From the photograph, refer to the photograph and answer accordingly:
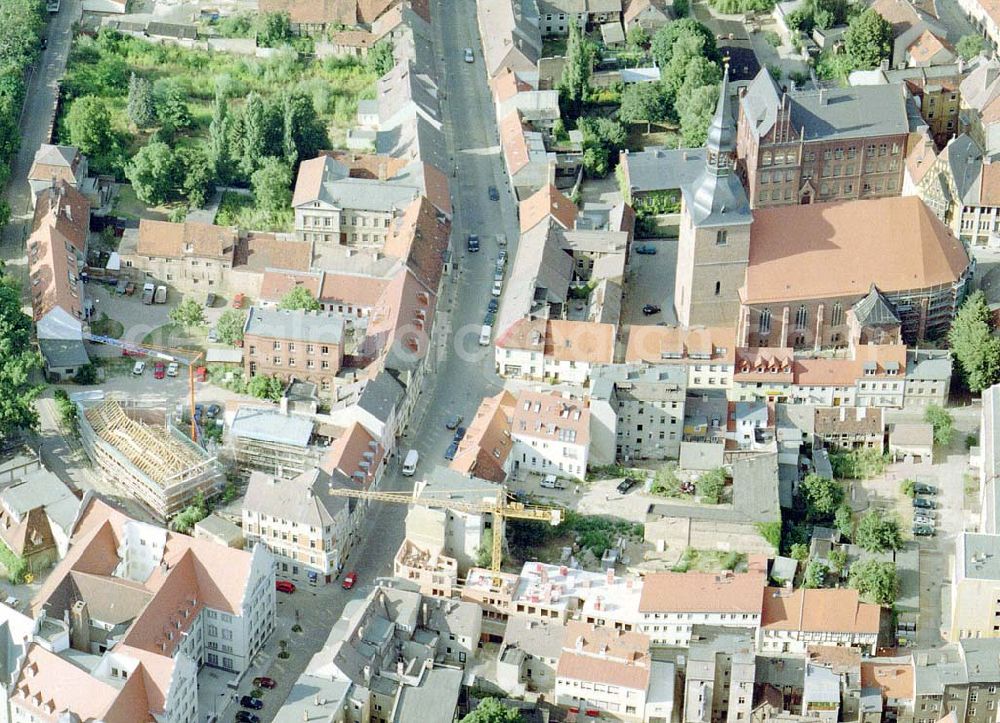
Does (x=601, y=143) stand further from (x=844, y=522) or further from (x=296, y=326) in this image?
(x=844, y=522)

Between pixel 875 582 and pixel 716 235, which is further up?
pixel 716 235

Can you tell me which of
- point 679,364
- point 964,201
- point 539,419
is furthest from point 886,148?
point 539,419

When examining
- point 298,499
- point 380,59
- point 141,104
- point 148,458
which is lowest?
point 148,458

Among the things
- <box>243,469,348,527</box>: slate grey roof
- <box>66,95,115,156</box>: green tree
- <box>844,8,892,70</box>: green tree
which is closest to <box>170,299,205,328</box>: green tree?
<box>66,95,115,156</box>: green tree

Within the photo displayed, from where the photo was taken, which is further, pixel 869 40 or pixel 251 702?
pixel 869 40

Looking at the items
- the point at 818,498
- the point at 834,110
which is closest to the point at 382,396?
the point at 818,498

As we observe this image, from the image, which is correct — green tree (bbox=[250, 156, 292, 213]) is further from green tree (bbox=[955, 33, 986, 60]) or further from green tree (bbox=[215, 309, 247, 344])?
green tree (bbox=[955, 33, 986, 60])

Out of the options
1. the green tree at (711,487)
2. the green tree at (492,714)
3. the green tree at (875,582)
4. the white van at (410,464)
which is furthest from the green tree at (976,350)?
the green tree at (492,714)
